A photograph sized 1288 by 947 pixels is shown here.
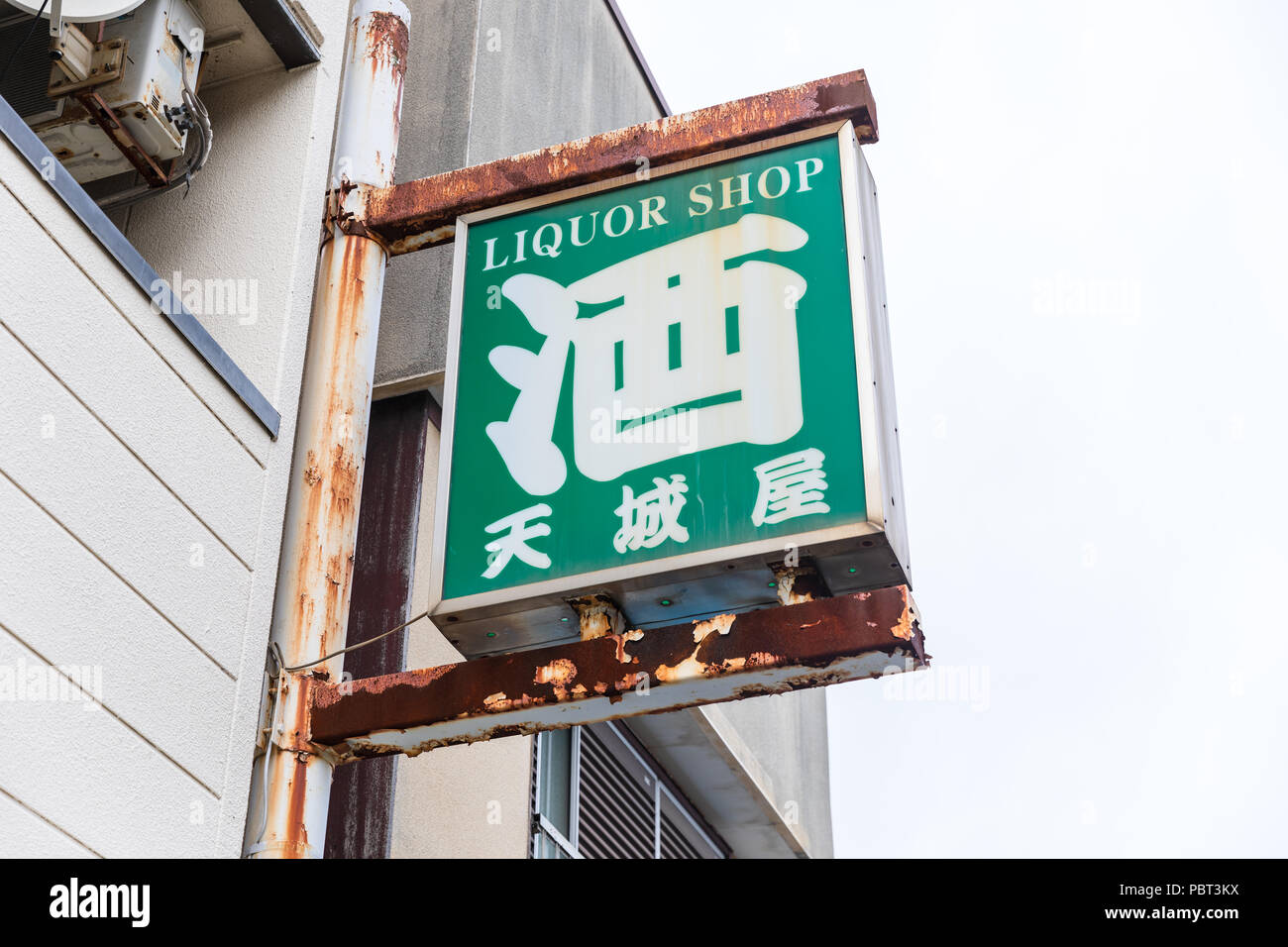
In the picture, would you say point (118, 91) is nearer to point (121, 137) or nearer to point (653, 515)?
point (121, 137)

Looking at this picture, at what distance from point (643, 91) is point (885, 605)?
734 cm

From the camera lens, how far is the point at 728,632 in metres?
3.93

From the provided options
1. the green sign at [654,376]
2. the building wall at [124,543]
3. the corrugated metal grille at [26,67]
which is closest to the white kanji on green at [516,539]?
the green sign at [654,376]

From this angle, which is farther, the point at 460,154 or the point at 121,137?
the point at 460,154

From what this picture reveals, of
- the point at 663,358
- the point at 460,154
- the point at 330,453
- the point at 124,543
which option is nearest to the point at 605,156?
the point at 663,358

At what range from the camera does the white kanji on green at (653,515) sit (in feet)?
13.8

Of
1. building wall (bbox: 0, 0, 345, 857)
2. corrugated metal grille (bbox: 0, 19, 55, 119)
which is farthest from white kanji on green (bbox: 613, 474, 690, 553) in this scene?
corrugated metal grille (bbox: 0, 19, 55, 119)

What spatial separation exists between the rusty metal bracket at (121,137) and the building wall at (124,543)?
657mm

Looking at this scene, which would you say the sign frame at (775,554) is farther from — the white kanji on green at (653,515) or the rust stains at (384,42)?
the rust stains at (384,42)

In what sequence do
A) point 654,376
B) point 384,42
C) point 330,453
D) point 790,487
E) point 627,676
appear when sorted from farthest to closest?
point 384,42
point 330,453
point 654,376
point 790,487
point 627,676

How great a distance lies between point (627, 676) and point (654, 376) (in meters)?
0.98

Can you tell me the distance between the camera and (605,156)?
197 inches

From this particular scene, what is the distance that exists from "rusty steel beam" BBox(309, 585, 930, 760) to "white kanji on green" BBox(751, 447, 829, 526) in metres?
0.29

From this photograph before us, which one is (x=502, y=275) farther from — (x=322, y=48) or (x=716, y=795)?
(x=716, y=795)
